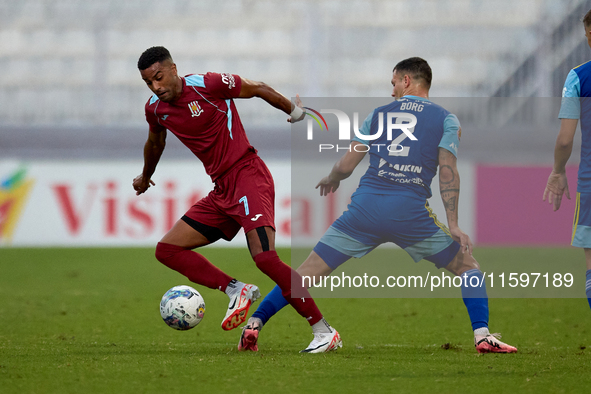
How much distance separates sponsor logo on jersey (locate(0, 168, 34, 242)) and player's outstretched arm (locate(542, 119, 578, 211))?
1184 centimetres

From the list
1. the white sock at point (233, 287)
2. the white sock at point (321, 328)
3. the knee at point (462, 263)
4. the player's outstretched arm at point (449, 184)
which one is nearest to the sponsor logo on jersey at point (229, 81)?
the white sock at point (233, 287)

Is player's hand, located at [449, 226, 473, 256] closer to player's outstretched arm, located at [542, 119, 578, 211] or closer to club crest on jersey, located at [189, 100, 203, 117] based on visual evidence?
player's outstretched arm, located at [542, 119, 578, 211]

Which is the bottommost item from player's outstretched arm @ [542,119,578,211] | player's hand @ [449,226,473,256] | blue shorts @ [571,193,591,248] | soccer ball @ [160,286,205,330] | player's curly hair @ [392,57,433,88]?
soccer ball @ [160,286,205,330]

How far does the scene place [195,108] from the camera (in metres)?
4.37

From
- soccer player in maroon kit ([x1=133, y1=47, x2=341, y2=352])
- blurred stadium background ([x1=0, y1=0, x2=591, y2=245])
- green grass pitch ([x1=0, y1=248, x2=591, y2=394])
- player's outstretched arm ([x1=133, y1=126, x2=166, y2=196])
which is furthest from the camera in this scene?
blurred stadium background ([x1=0, y1=0, x2=591, y2=245])

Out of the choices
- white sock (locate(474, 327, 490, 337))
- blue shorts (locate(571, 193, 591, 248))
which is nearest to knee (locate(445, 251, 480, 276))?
white sock (locate(474, 327, 490, 337))

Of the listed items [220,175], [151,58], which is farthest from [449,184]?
[151,58]

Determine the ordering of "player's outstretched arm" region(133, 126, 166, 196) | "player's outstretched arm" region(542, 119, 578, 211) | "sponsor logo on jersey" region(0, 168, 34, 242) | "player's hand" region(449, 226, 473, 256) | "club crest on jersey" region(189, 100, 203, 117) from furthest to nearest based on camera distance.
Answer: "sponsor logo on jersey" region(0, 168, 34, 242), "player's outstretched arm" region(133, 126, 166, 196), "club crest on jersey" region(189, 100, 203, 117), "player's hand" region(449, 226, 473, 256), "player's outstretched arm" region(542, 119, 578, 211)

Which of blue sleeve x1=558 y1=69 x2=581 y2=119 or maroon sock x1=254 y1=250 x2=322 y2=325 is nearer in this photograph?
blue sleeve x1=558 y1=69 x2=581 y2=119

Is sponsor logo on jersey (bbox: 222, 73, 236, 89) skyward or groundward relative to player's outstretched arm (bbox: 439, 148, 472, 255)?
skyward

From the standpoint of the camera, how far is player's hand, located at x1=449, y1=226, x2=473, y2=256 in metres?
4.13

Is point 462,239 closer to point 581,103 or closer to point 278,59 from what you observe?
point 581,103

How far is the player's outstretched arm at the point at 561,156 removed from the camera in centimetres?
377

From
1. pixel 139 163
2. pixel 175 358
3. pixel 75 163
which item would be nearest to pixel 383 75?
pixel 139 163
